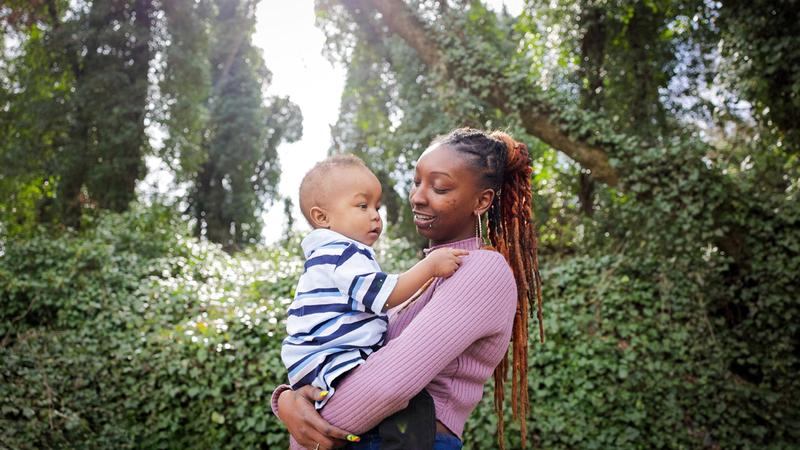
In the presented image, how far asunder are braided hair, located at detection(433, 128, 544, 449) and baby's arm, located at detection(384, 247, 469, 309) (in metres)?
0.34

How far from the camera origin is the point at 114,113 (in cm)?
1438

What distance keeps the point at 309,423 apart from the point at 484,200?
0.82m

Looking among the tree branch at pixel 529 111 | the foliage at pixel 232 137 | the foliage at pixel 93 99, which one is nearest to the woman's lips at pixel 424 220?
the tree branch at pixel 529 111

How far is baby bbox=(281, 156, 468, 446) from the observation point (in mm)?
1705

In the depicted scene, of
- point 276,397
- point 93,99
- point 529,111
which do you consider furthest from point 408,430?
point 93,99

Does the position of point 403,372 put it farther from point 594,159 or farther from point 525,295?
point 594,159

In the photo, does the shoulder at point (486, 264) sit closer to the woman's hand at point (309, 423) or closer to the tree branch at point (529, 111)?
the woman's hand at point (309, 423)

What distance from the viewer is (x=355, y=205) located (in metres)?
1.99

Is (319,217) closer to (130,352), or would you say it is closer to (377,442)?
(377,442)


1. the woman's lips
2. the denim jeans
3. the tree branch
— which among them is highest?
the tree branch

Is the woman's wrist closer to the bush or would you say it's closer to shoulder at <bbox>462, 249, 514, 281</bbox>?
shoulder at <bbox>462, 249, 514, 281</bbox>

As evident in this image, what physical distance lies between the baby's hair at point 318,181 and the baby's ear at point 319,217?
0.01 meters

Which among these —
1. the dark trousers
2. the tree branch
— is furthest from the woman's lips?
the tree branch

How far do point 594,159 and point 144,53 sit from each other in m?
11.8
